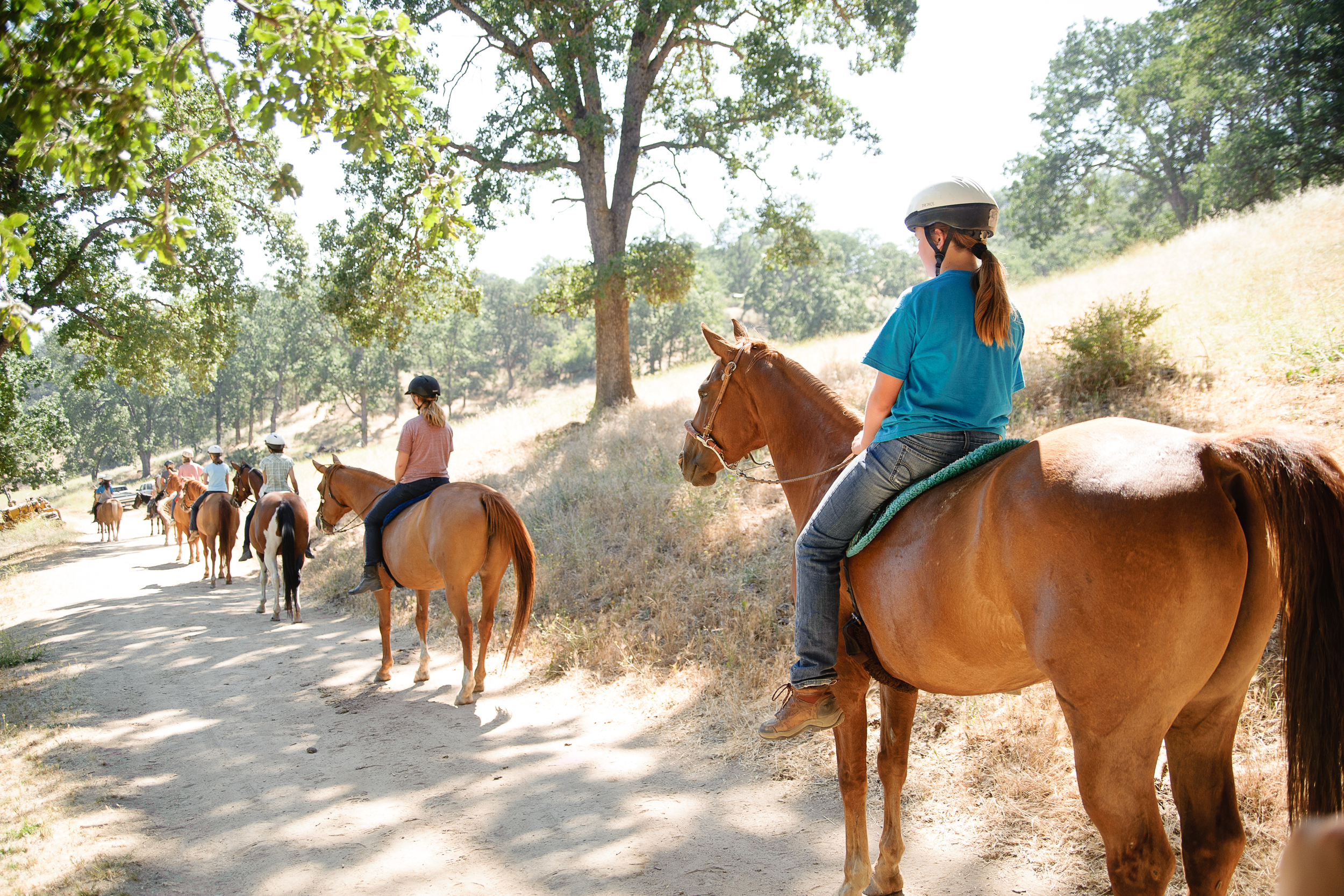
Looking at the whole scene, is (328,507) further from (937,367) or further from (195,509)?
(195,509)

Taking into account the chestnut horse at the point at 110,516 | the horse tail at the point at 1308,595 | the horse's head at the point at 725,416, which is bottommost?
the chestnut horse at the point at 110,516

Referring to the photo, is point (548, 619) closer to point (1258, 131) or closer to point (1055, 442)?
point (1055, 442)

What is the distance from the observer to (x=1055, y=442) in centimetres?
253

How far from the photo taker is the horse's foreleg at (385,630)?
763cm

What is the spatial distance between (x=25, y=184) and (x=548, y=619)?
1503 cm

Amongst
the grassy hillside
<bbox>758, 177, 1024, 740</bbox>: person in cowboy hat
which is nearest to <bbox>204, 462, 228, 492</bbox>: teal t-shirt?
the grassy hillside

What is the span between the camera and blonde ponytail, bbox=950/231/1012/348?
276 cm

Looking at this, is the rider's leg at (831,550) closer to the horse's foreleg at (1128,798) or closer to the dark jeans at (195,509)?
the horse's foreleg at (1128,798)

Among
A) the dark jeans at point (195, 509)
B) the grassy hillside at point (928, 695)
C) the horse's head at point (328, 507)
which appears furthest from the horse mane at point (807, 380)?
the dark jeans at point (195, 509)

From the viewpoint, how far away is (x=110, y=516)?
25.5 metres

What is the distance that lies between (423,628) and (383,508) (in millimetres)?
1421

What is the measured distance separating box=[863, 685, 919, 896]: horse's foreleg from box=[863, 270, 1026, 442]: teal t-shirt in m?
1.52

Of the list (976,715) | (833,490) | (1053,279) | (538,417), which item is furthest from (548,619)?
(1053,279)

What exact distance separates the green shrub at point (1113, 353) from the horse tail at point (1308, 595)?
667 cm
